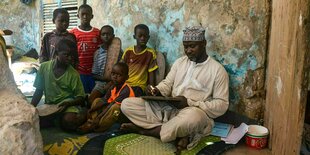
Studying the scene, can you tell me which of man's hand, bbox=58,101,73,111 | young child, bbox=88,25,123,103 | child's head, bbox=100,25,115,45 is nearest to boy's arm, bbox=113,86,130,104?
man's hand, bbox=58,101,73,111

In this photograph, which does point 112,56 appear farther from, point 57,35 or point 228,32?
point 228,32

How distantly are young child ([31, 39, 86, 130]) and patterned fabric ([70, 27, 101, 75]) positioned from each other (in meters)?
0.94

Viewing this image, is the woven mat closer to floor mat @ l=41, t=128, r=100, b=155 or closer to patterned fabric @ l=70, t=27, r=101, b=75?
floor mat @ l=41, t=128, r=100, b=155

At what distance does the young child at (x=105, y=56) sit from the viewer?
166 inches

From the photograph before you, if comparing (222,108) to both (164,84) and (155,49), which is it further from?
(155,49)

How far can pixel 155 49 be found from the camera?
4453mm

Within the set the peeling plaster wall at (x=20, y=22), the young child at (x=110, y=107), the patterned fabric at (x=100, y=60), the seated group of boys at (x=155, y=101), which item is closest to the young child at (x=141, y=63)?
the seated group of boys at (x=155, y=101)

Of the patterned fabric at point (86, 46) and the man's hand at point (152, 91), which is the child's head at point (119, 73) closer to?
the man's hand at point (152, 91)

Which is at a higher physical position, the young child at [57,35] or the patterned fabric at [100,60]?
the young child at [57,35]

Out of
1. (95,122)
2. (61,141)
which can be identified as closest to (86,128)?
(95,122)

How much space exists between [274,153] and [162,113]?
3.85ft

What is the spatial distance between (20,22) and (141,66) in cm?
725

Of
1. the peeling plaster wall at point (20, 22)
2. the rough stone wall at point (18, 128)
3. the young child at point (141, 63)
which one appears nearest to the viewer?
the rough stone wall at point (18, 128)

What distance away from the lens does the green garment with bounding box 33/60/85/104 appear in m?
3.28
